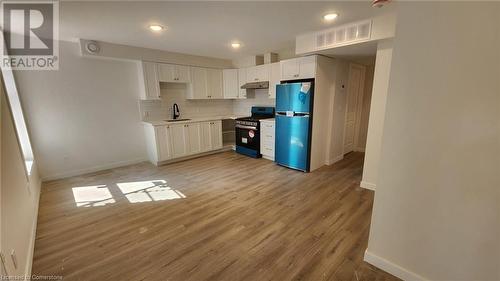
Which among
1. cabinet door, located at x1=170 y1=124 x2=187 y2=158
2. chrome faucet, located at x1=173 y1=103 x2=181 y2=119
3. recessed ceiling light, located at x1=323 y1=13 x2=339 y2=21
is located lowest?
cabinet door, located at x1=170 y1=124 x2=187 y2=158

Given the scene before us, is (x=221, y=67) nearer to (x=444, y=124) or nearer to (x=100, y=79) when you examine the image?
(x=100, y=79)

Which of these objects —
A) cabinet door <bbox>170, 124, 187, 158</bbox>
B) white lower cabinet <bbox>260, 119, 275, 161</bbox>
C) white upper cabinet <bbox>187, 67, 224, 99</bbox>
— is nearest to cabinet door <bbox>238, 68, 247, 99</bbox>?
white upper cabinet <bbox>187, 67, 224, 99</bbox>

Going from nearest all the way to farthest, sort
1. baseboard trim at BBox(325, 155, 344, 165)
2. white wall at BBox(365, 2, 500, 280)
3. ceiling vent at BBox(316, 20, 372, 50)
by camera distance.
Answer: white wall at BBox(365, 2, 500, 280), ceiling vent at BBox(316, 20, 372, 50), baseboard trim at BBox(325, 155, 344, 165)

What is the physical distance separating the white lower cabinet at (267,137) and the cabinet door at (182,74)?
2008mm

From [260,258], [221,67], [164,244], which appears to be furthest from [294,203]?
[221,67]

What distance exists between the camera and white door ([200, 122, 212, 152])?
4837 mm

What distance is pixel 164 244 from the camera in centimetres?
199

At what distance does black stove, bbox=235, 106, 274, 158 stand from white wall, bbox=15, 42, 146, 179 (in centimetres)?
223

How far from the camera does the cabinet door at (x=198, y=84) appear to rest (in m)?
4.84

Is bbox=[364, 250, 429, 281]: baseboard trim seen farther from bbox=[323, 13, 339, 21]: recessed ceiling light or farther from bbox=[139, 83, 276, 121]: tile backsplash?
bbox=[139, 83, 276, 121]: tile backsplash

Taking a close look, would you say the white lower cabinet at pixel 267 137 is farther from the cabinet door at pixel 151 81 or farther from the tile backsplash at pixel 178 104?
the cabinet door at pixel 151 81

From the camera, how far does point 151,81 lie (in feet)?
13.8

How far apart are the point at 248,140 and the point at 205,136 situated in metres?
1.04

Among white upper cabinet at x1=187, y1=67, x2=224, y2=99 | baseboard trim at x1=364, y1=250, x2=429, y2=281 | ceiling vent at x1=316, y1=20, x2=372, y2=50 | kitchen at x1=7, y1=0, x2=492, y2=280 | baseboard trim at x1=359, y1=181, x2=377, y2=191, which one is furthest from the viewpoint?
white upper cabinet at x1=187, y1=67, x2=224, y2=99
